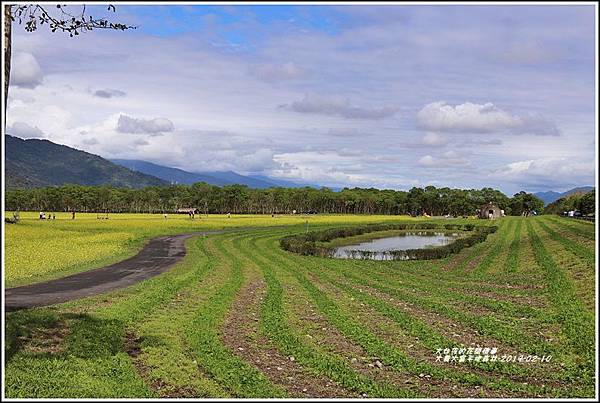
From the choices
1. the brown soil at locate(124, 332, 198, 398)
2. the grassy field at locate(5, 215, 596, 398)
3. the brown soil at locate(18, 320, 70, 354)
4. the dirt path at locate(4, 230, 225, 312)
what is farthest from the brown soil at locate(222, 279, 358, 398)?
the dirt path at locate(4, 230, 225, 312)

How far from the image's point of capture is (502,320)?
15.5 meters

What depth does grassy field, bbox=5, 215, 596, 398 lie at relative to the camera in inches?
383

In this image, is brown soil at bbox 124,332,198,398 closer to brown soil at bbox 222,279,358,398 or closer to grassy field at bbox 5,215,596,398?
grassy field at bbox 5,215,596,398

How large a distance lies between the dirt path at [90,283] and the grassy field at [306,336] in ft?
3.74

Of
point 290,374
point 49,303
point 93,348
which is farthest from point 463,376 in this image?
point 49,303

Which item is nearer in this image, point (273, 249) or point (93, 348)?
point (93, 348)

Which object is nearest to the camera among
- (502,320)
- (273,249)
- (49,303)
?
(502,320)

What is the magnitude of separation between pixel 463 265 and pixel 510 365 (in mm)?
22667

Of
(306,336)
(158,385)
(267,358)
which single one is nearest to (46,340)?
(158,385)

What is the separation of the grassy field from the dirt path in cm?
114

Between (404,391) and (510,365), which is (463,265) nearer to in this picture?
(510,365)

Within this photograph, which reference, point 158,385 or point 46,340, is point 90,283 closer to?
point 46,340

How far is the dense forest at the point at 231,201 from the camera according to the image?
15362 cm

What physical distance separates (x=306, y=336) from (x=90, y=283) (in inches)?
489
